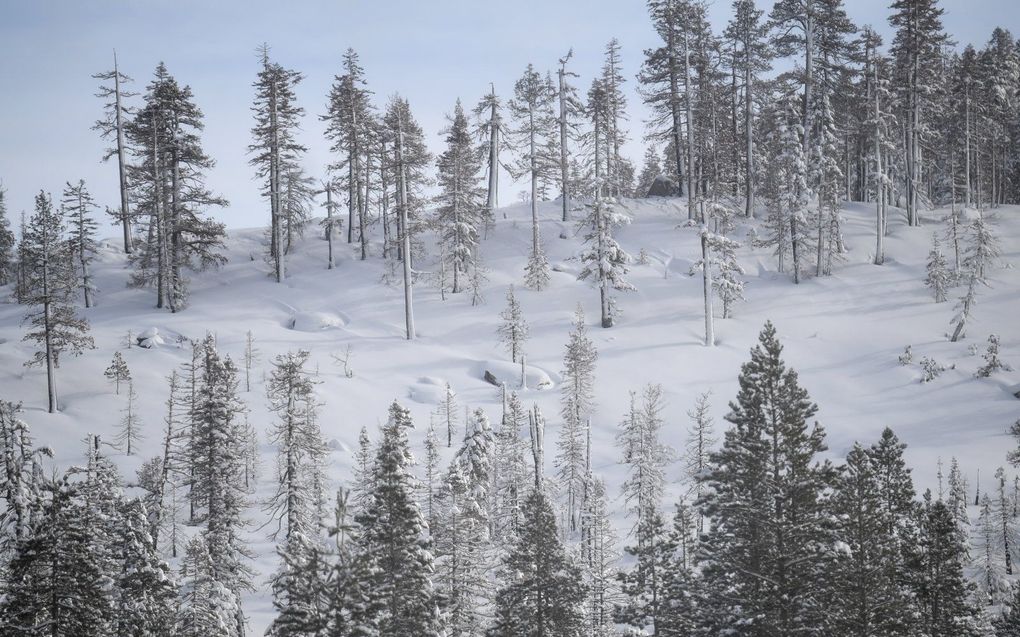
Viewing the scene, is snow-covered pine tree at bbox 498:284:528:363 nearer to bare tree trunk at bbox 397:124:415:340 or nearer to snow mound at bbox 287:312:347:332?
bare tree trunk at bbox 397:124:415:340

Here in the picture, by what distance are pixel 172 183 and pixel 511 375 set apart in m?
29.3

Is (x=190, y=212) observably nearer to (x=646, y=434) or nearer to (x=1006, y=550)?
(x=646, y=434)

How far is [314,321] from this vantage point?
145 ft

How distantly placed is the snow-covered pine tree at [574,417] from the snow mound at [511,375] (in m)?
1.35

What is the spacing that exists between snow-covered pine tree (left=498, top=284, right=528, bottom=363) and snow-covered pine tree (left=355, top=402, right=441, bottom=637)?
2401 centimetres

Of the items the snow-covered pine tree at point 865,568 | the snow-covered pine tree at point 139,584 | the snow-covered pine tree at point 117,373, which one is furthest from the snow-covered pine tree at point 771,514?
the snow-covered pine tree at point 117,373

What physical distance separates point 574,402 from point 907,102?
41835 mm

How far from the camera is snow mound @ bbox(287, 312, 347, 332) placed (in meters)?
43.8

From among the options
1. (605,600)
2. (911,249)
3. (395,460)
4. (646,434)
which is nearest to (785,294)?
(911,249)

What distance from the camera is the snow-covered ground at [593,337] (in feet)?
109

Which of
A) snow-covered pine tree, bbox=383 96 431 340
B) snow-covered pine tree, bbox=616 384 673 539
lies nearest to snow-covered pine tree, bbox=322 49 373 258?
snow-covered pine tree, bbox=383 96 431 340

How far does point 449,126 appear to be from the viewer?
191 ft

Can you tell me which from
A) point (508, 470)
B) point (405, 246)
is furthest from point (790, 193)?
point (508, 470)

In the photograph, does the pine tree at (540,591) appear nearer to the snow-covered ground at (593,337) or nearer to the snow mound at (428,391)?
the snow-covered ground at (593,337)
